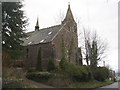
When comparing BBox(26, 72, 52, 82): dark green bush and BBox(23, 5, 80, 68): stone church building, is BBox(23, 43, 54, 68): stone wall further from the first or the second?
BBox(26, 72, 52, 82): dark green bush

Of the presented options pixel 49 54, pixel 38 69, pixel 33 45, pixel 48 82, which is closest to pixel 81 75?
pixel 48 82

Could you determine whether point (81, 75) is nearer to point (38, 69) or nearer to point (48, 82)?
point (48, 82)

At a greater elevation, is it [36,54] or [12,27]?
[12,27]

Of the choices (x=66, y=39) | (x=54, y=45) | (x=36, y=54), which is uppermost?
(x=66, y=39)

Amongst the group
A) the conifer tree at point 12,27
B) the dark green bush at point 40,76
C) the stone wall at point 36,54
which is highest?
the conifer tree at point 12,27

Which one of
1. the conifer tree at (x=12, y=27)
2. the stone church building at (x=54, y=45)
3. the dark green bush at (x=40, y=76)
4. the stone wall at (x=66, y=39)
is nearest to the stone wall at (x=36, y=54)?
the stone church building at (x=54, y=45)

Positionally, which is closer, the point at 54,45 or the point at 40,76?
the point at 40,76

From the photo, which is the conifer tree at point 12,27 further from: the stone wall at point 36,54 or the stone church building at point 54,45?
the stone wall at point 36,54

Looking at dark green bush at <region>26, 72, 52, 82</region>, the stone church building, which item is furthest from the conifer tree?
the stone church building

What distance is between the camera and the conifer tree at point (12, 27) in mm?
14578

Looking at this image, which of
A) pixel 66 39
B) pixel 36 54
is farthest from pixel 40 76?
pixel 66 39

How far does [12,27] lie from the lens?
1573 centimetres

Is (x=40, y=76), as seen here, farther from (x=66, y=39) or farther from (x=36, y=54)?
(x=66, y=39)

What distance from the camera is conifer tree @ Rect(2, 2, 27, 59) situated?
1458cm
